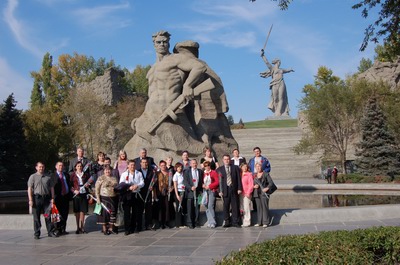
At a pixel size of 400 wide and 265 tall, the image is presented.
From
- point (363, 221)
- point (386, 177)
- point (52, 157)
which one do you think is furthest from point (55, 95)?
point (363, 221)

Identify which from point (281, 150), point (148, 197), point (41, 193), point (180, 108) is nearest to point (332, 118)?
point (281, 150)

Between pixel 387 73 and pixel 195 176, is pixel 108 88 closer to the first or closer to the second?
pixel 387 73

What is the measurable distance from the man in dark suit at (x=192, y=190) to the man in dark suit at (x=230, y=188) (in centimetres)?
52

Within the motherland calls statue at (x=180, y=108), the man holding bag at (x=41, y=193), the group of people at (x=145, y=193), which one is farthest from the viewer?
the motherland calls statue at (x=180, y=108)

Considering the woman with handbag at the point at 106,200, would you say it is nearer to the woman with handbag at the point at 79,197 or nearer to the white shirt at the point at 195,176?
the woman with handbag at the point at 79,197

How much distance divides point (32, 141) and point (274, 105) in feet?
103

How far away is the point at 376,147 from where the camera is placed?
86.2 ft

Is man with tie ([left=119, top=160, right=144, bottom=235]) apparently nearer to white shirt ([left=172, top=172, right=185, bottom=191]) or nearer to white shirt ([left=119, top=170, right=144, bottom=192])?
white shirt ([left=119, top=170, right=144, bottom=192])

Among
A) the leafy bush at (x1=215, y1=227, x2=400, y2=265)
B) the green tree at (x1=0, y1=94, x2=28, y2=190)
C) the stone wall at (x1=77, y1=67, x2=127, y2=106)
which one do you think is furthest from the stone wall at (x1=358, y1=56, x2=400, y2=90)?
the leafy bush at (x1=215, y1=227, x2=400, y2=265)

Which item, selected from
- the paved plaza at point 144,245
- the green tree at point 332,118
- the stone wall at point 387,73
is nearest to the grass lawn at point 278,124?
the stone wall at point 387,73

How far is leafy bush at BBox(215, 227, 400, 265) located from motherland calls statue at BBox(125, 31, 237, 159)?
9.30 m

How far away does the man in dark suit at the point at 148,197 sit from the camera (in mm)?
9547

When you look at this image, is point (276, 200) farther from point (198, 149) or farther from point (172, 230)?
point (172, 230)

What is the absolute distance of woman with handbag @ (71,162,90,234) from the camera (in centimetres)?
936
